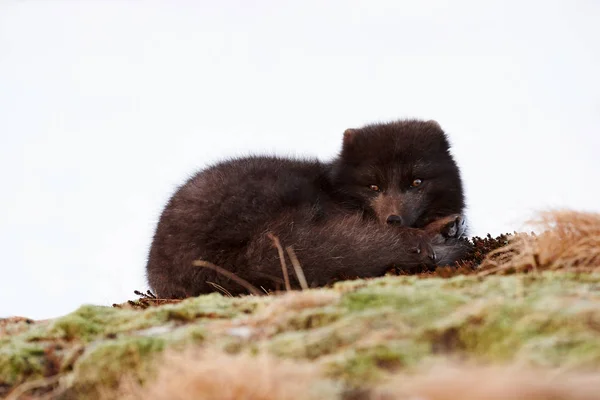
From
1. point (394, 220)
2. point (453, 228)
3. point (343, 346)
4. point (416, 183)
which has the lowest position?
point (343, 346)

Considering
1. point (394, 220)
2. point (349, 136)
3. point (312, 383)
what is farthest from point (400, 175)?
point (312, 383)

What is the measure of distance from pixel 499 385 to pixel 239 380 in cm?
95

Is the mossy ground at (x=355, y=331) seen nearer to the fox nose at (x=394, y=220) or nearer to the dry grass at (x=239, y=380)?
the dry grass at (x=239, y=380)

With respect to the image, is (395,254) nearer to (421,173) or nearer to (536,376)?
(421,173)

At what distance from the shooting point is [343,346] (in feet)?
9.21

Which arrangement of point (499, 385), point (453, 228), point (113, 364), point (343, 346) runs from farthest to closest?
point (453, 228) → point (113, 364) → point (343, 346) → point (499, 385)

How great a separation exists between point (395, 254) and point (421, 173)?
1353mm

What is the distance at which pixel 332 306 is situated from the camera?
3.23 metres

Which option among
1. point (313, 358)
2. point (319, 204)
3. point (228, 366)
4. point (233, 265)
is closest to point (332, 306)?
point (313, 358)

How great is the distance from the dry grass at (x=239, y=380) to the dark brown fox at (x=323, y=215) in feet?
9.34

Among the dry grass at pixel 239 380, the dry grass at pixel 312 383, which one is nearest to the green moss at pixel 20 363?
the dry grass at pixel 312 383

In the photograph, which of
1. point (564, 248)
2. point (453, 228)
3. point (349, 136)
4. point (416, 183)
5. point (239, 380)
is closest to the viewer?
point (239, 380)

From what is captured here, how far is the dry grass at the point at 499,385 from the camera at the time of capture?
1.95 meters

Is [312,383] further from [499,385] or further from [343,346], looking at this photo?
[499,385]
